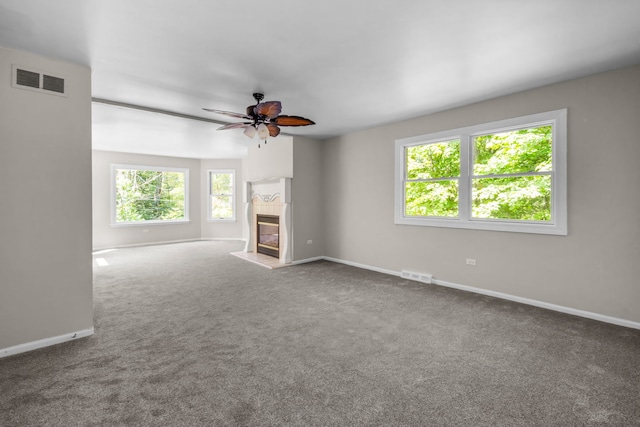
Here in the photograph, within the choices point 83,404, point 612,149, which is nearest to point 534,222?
point 612,149

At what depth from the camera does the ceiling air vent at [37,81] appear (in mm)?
2490

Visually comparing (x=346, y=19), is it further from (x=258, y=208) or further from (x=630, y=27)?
(x=258, y=208)

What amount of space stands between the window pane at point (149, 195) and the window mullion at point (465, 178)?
299 inches

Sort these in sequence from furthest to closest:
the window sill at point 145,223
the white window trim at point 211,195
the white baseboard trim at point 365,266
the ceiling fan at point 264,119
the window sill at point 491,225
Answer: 1. the white window trim at point 211,195
2. the window sill at point 145,223
3. the white baseboard trim at point 365,266
4. the window sill at point 491,225
5. the ceiling fan at point 264,119

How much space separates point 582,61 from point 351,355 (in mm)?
3452

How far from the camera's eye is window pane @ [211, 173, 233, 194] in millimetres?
9172

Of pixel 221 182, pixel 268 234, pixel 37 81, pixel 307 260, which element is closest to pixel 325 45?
pixel 37 81

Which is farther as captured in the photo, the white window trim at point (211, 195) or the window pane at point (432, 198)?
the white window trim at point (211, 195)

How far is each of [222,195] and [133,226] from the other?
2498mm

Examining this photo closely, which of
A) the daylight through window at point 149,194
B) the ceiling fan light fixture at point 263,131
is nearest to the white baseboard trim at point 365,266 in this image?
the ceiling fan light fixture at point 263,131

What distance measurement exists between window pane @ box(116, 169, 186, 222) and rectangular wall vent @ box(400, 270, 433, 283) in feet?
22.6

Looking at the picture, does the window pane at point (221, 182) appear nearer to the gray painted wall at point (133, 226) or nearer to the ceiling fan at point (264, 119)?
the gray painted wall at point (133, 226)

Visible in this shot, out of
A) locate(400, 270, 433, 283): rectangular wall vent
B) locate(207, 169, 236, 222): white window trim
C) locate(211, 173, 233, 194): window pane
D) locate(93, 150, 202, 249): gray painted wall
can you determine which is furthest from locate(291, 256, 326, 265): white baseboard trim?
locate(93, 150, 202, 249): gray painted wall

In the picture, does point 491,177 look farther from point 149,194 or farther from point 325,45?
point 149,194
